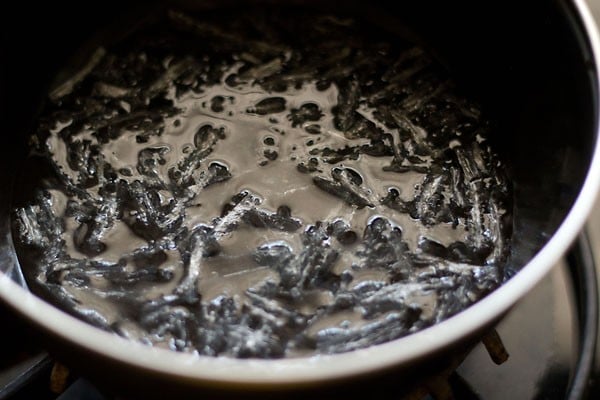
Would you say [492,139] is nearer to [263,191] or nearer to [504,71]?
[504,71]

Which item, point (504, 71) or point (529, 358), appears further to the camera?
point (504, 71)

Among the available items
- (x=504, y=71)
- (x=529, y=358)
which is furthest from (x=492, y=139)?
(x=529, y=358)

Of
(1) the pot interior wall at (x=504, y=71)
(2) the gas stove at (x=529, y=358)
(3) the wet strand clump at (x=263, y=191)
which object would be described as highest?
(1) the pot interior wall at (x=504, y=71)

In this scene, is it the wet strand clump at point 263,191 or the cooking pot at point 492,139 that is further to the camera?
the wet strand clump at point 263,191

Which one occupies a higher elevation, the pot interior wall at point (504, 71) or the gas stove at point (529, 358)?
the pot interior wall at point (504, 71)

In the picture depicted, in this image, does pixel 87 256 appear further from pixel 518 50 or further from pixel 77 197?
pixel 518 50
